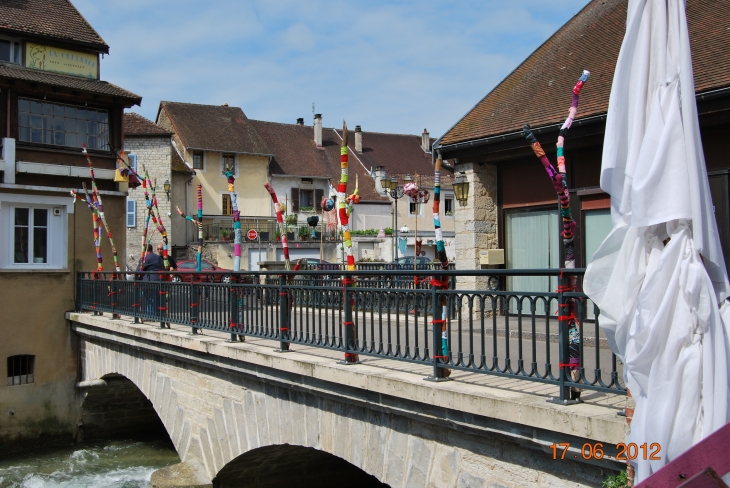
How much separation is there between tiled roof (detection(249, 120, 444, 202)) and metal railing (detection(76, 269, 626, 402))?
30028 mm

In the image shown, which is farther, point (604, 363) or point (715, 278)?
point (604, 363)

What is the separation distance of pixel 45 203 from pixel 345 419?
1216 centimetres

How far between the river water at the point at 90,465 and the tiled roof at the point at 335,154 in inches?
1108

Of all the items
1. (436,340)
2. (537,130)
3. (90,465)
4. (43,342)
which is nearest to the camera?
(436,340)

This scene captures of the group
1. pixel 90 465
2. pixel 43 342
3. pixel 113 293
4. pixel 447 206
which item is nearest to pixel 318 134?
pixel 447 206

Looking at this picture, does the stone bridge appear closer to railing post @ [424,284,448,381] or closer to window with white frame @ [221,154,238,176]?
railing post @ [424,284,448,381]

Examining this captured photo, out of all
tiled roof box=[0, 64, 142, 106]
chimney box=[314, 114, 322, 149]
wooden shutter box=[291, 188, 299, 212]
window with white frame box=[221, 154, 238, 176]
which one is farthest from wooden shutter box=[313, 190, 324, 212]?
tiled roof box=[0, 64, 142, 106]

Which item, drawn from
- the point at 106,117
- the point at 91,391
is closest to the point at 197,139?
the point at 106,117

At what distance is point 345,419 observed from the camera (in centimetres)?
700

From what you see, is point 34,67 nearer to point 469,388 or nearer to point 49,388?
point 49,388

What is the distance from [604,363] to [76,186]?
1387 centimetres

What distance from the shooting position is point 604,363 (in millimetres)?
6727
